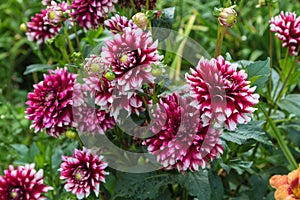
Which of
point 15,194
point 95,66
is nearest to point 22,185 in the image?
point 15,194

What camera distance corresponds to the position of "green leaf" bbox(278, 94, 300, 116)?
1.09m

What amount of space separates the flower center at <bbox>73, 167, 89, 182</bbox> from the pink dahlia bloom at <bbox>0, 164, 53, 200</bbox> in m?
0.06

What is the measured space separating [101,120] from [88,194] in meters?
0.13

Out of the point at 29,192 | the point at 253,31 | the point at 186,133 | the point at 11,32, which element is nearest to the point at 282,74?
the point at 186,133

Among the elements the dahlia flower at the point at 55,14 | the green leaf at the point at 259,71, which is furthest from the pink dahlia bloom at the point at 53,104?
the green leaf at the point at 259,71

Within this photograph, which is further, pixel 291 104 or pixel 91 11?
pixel 291 104

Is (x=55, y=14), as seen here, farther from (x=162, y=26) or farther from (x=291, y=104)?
(x=291, y=104)

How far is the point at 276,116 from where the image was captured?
3.94ft

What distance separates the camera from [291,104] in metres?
1.12

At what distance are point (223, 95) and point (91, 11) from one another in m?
0.31

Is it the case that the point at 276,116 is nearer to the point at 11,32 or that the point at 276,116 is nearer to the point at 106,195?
the point at 106,195

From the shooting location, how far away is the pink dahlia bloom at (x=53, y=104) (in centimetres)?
86

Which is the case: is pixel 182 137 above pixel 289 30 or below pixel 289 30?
below

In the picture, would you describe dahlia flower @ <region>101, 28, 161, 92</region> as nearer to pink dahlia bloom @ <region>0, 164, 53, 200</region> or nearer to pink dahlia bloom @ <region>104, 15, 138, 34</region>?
pink dahlia bloom @ <region>104, 15, 138, 34</region>
